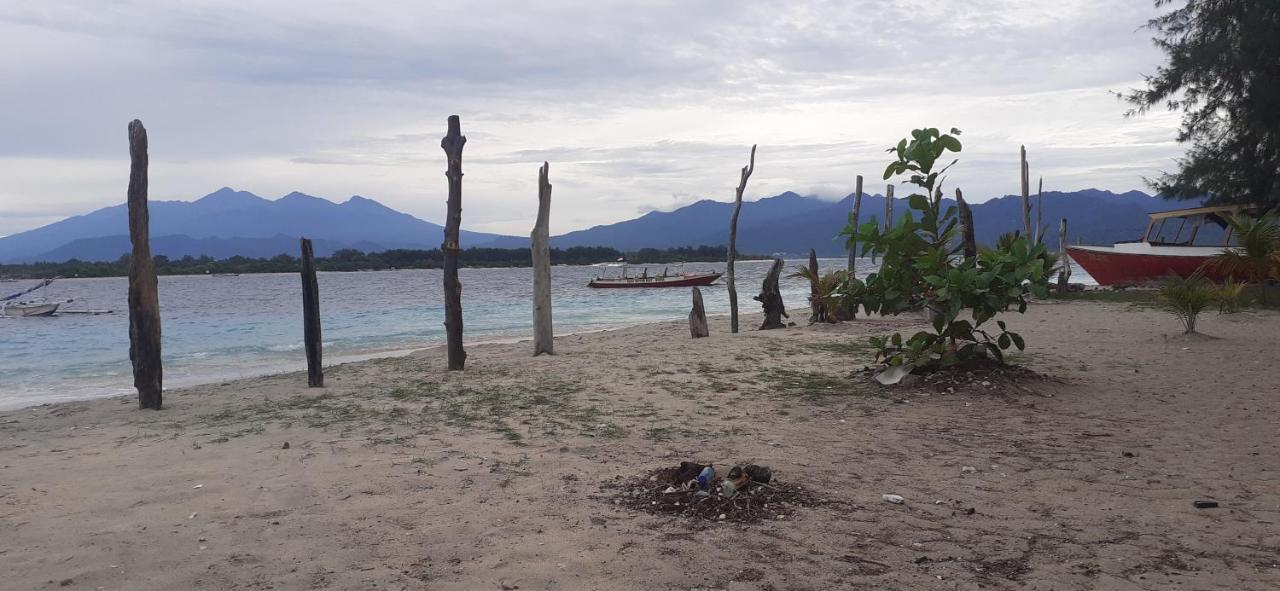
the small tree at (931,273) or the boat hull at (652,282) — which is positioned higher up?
the small tree at (931,273)

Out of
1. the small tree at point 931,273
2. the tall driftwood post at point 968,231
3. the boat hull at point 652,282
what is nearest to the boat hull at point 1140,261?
the tall driftwood post at point 968,231

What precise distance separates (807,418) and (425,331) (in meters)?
16.5

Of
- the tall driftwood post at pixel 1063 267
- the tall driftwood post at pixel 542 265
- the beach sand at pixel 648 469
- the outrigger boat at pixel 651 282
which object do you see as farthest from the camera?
the outrigger boat at pixel 651 282

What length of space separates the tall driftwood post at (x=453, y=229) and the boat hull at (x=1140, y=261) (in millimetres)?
15517

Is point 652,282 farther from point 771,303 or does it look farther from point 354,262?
point 354,262

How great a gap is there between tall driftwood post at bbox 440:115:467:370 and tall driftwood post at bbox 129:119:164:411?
10.6 feet

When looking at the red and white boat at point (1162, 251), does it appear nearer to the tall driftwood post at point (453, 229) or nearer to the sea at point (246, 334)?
the sea at point (246, 334)

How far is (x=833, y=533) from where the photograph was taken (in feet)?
12.0

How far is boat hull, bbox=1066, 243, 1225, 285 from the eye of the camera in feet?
59.5

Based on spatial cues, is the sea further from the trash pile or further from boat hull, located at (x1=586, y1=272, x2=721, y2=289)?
the trash pile

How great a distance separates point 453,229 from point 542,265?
182 centimetres

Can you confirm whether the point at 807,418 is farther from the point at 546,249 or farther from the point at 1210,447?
the point at 546,249

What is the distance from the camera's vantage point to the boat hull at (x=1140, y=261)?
1812 cm

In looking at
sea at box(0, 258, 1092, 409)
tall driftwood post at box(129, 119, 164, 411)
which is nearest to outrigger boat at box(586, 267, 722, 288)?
sea at box(0, 258, 1092, 409)
